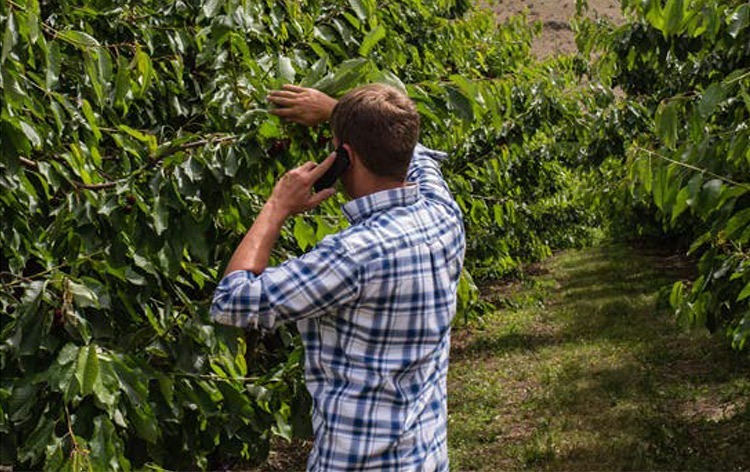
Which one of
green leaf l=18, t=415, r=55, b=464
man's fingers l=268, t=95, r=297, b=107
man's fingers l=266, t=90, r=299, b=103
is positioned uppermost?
man's fingers l=266, t=90, r=299, b=103

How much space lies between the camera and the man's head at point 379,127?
6.33 feet

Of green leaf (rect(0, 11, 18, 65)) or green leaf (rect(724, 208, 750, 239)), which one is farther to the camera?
green leaf (rect(724, 208, 750, 239))

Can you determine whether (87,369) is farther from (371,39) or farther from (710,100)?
(710,100)

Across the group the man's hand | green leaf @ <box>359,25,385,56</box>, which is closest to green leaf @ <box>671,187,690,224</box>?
green leaf @ <box>359,25,385,56</box>

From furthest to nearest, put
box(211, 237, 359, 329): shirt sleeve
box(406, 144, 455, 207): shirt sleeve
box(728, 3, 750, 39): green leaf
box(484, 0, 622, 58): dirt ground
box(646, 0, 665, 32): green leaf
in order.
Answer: box(484, 0, 622, 58): dirt ground → box(646, 0, 665, 32): green leaf → box(728, 3, 750, 39): green leaf → box(406, 144, 455, 207): shirt sleeve → box(211, 237, 359, 329): shirt sleeve

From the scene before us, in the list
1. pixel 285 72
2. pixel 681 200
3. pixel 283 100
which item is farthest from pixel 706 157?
pixel 283 100

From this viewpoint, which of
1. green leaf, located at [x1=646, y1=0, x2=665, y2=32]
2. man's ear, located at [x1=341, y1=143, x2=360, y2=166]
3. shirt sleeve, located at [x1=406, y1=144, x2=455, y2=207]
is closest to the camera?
man's ear, located at [x1=341, y1=143, x2=360, y2=166]

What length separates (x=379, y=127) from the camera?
1.93m

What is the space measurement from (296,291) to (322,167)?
0.98 ft

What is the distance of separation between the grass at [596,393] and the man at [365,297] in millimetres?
3854

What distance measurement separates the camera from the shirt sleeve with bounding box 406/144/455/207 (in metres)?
2.29

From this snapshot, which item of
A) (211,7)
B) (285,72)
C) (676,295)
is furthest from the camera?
(676,295)

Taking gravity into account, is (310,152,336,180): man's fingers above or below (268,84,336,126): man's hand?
below

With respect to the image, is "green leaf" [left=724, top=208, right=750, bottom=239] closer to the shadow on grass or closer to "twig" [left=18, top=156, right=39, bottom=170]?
the shadow on grass
